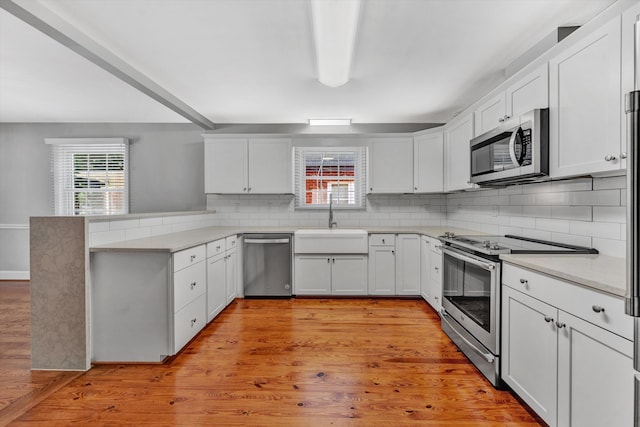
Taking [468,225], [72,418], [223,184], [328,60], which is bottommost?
[72,418]

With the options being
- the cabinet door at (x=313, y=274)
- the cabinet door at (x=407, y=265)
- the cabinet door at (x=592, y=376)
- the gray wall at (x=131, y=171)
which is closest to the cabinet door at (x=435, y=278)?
the cabinet door at (x=407, y=265)

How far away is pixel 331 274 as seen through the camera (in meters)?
3.93

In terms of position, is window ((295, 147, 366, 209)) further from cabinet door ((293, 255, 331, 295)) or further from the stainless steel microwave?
the stainless steel microwave

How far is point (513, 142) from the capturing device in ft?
7.07

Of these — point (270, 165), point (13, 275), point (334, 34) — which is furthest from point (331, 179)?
point (13, 275)

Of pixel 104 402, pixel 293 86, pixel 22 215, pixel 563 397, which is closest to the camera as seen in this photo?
pixel 563 397

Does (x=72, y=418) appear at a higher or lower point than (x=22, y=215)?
lower

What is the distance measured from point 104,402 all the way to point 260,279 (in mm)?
2137

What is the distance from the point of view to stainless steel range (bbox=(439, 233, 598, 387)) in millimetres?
2018

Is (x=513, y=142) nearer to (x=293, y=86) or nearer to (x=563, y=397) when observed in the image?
(x=563, y=397)

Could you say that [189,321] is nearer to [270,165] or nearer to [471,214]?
[270,165]

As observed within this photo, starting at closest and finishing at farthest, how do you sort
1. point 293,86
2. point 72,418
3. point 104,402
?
point 72,418, point 104,402, point 293,86

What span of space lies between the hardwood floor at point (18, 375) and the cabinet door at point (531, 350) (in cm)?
284

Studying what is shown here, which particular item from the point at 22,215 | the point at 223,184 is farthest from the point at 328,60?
the point at 22,215
